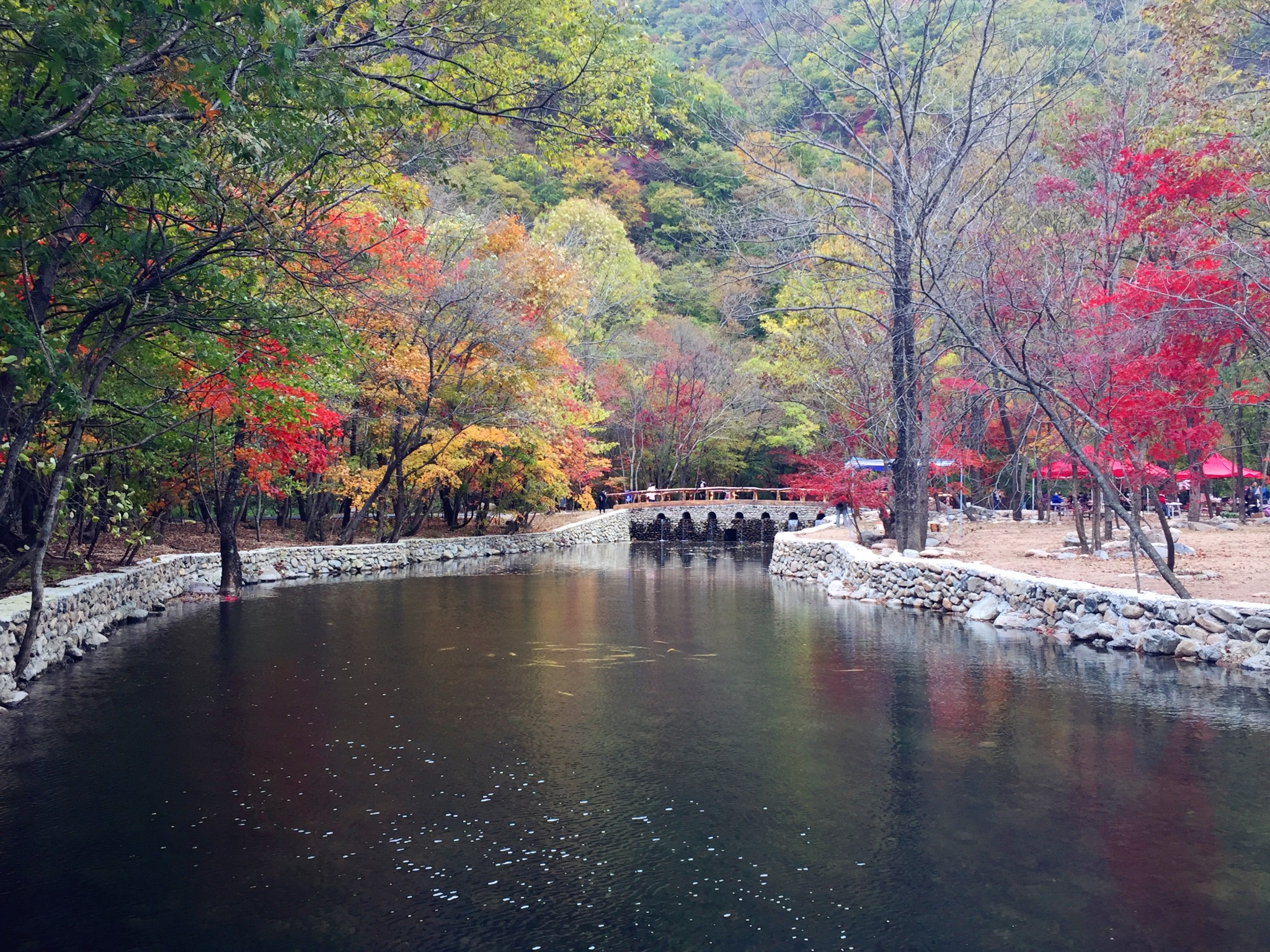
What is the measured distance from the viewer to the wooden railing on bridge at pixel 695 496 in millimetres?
36188

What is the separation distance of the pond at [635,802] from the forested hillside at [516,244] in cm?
239

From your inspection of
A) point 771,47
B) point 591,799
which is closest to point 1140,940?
point 591,799

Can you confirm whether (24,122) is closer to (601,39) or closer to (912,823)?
(601,39)

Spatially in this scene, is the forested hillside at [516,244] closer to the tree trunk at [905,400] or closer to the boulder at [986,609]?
the tree trunk at [905,400]

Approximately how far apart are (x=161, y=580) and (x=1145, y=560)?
14.8 metres

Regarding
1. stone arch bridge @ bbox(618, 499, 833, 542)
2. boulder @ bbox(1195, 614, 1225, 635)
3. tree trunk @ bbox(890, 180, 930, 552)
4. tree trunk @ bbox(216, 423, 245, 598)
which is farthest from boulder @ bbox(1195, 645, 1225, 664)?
stone arch bridge @ bbox(618, 499, 833, 542)

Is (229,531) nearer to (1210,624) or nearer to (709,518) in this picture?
(1210,624)

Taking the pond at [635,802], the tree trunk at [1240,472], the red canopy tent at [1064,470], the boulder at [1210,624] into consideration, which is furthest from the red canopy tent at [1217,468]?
the pond at [635,802]

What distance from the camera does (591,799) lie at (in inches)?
214

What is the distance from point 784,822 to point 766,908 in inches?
39.6

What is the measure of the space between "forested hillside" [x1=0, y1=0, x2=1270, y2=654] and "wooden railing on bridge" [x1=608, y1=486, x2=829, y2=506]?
32.5ft

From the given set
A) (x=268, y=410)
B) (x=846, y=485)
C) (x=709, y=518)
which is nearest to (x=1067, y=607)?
(x=846, y=485)

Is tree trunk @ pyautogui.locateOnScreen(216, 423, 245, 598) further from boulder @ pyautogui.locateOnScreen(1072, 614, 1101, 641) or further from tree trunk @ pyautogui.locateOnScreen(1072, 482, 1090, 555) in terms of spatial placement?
tree trunk @ pyautogui.locateOnScreen(1072, 482, 1090, 555)

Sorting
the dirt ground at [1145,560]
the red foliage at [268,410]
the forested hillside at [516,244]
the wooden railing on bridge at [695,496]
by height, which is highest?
the forested hillside at [516,244]
